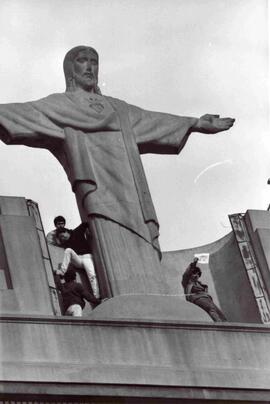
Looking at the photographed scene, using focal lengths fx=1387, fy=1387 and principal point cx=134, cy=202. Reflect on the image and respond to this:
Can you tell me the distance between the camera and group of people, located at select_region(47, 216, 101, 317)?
19.5 metres

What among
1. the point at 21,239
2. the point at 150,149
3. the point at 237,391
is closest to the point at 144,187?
the point at 150,149

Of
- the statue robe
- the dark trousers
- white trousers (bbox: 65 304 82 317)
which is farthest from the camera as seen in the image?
the statue robe

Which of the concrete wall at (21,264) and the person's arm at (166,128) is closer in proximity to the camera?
the concrete wall at (21,264)

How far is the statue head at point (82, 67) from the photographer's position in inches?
853

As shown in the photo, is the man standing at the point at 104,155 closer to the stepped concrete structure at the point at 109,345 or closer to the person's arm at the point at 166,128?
the person's arm at the point at 166,128

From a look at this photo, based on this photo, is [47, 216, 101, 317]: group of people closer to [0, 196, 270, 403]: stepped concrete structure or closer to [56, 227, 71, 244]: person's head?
[56, 227, 71, 244]: person's head

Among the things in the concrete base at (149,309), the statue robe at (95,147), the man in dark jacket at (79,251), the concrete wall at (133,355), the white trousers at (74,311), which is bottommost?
the concrete wall at (133,355)

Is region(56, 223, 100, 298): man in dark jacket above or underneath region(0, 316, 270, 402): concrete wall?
above

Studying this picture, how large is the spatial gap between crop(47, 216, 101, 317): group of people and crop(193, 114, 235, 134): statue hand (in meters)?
2.81

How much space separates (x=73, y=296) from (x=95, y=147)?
2.62 m

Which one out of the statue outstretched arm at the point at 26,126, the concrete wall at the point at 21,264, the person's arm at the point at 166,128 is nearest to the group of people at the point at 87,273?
the concrete wall at the point at 21,264

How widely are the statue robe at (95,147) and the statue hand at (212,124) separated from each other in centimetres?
100

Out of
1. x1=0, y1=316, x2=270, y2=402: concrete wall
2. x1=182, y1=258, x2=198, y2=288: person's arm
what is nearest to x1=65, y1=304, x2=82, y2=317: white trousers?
x1=0, y1=316, x2=270, y2=402: concrete wall

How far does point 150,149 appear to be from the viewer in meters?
22.0
